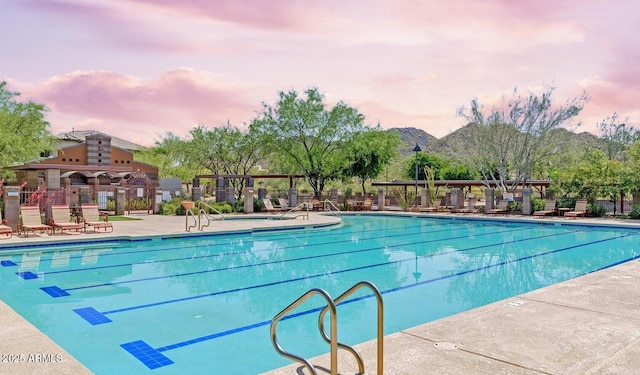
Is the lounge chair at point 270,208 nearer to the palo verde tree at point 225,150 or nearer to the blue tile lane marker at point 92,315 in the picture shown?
the palo verde tree at point 225,150

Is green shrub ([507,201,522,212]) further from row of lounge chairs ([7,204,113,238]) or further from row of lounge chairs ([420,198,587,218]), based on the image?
row of lounge chairs ([7,204,113,238])

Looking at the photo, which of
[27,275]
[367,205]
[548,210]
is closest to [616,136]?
[548,210]

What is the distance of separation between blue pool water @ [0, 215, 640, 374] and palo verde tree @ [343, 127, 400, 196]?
15058 millimetres

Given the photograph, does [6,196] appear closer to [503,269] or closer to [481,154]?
[503,269]

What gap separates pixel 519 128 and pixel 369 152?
30.5 feet

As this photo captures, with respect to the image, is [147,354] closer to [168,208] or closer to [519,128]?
[168,208]

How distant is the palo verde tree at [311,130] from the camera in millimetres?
31109

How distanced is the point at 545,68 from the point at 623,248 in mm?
16957

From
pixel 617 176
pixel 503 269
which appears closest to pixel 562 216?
pixel 617 176

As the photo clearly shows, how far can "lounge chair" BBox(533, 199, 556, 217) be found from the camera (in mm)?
23578

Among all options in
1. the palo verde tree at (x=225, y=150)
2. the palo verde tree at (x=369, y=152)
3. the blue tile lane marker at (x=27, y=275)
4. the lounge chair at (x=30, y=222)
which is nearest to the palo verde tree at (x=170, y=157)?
the palo verde tree at (x=225, y=150)

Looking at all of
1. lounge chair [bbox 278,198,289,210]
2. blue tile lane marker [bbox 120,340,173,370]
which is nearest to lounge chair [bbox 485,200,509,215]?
lounge chair [bbox 278,198,289,210]

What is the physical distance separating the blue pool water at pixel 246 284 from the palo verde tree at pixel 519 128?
12564 mm

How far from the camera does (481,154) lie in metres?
30.9
